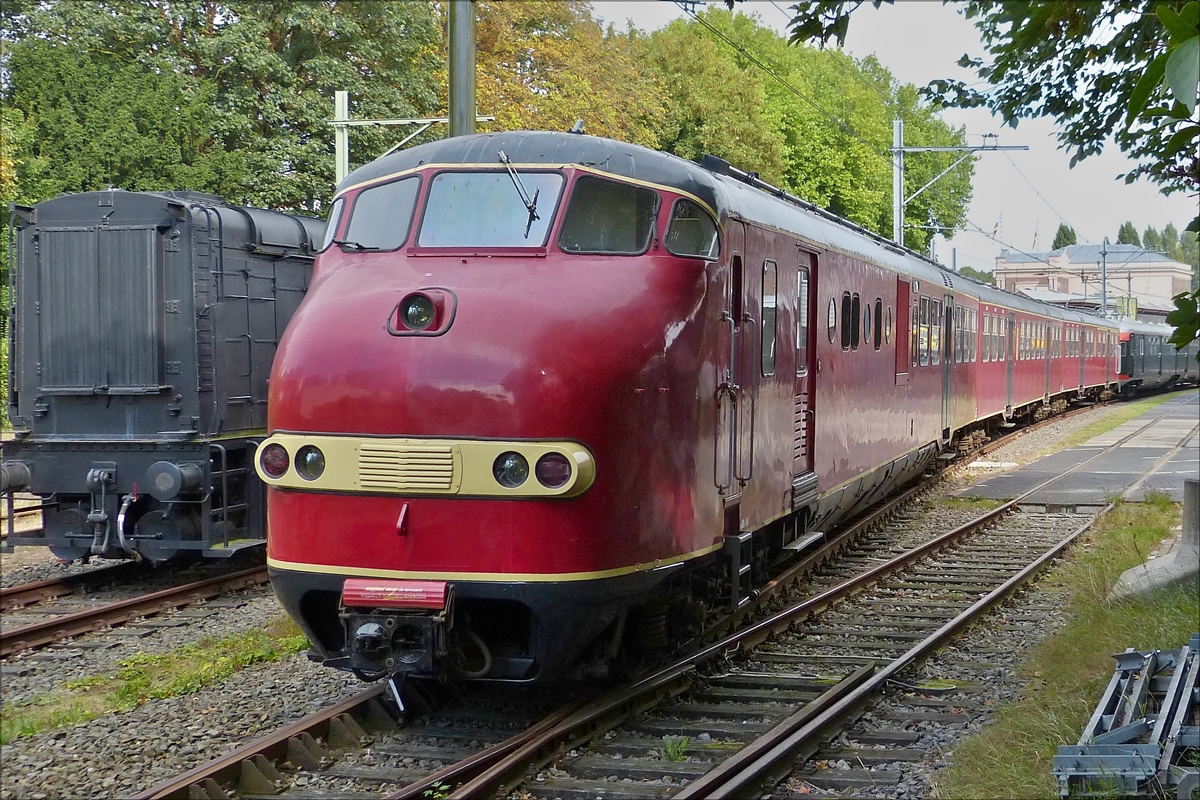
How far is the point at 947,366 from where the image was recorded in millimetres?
17438

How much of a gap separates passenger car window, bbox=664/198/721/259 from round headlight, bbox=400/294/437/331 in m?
1.41

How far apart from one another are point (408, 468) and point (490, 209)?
1.57m

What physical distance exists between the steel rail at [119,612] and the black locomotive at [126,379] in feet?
1.18

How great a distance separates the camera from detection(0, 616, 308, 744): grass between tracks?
6.97 meters

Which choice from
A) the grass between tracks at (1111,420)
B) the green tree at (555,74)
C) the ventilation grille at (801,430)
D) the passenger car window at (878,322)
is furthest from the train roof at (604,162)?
the green tree at (555,74)

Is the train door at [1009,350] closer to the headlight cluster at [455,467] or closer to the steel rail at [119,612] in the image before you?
the steel rail at [119,612]

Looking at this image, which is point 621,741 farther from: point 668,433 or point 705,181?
point 705,181

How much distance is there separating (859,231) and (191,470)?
721 centimetres

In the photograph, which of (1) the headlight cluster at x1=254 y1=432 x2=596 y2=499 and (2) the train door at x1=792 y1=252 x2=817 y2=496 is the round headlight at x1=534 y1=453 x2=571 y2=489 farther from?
(2) the train door at x1=792 y1=252 x2=817 y2=496

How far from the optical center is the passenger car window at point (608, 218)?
21.1 ft

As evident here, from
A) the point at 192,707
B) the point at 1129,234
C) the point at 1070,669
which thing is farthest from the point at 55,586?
the point at 1129,234

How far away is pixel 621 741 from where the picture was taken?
6379 mm

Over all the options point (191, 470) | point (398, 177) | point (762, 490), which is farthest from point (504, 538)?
point (191, 470)

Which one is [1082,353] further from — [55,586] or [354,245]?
[354,245]
